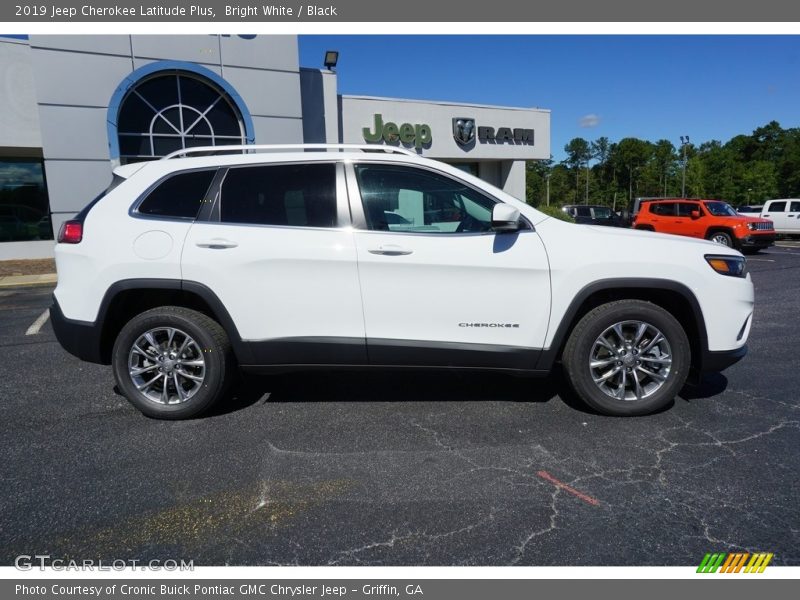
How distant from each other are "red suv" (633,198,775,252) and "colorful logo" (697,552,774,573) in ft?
54.9

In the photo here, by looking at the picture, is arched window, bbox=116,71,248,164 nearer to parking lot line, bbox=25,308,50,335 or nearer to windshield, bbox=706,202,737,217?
parking lot line, bbox=25,308,50,335

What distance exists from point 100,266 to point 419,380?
261 cm

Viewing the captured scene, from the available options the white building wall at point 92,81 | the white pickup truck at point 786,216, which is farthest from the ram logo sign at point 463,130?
the white pickup truck at point 786,216

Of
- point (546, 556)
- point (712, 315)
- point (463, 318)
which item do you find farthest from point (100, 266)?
point (712, 315)

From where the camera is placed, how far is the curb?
12.6 meters

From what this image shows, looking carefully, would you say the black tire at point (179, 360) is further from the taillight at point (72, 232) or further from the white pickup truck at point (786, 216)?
the white pickup truck at point (786, 216)

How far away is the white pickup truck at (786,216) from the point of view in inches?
925

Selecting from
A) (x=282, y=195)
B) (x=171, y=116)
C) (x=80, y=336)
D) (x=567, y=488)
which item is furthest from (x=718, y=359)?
(x=171, y=116)

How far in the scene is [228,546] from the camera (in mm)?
2588

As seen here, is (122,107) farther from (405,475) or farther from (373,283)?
(405,475)

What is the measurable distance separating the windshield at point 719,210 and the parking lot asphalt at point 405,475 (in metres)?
14.6

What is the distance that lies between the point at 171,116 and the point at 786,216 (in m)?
23.9

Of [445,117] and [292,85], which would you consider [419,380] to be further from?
[445,117]

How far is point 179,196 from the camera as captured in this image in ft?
13.3
